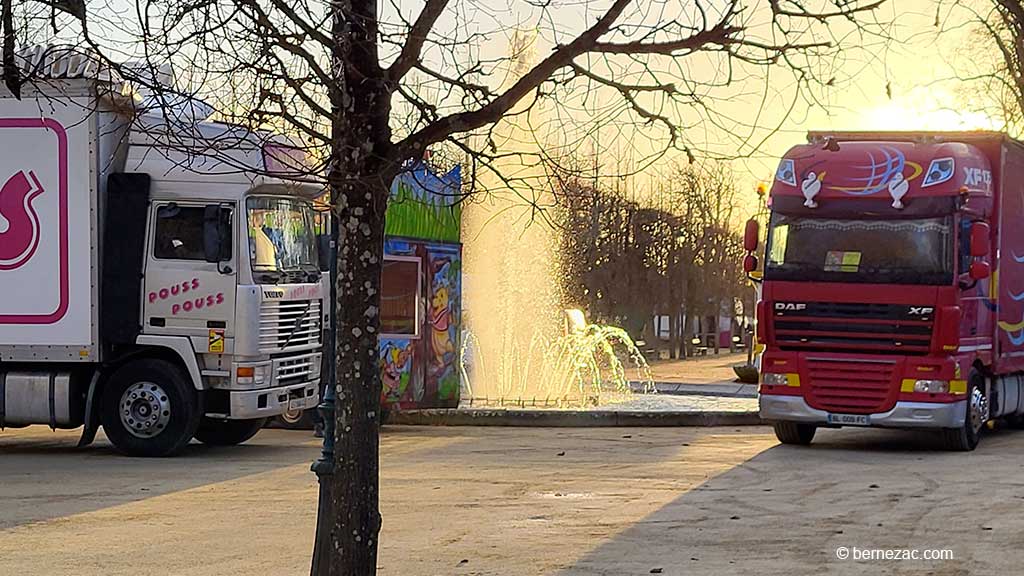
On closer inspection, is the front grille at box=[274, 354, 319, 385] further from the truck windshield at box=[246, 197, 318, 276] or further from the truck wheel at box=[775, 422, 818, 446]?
the truck wheel at box=[775, 422, 818, 446]

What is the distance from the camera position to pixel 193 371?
17.3 meters

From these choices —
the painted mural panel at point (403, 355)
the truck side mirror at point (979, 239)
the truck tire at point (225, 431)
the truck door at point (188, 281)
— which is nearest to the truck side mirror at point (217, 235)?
the truck door at point (188, 281)

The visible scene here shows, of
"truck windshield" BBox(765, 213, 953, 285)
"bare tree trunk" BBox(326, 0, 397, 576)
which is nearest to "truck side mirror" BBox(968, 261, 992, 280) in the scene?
"truck windshield" BBox(765, 213, 953, 285)

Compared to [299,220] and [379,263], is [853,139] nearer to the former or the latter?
[299,220]

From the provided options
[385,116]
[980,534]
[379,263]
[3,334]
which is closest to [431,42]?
[385,116]

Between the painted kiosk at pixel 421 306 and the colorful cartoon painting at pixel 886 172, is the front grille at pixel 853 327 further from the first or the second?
the painted kiosk at pixel 421 306

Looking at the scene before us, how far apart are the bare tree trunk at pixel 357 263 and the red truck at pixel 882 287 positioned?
36.7ft

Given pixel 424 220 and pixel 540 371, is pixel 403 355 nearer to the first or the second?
pixel 424 220

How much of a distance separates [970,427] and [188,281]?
931cm

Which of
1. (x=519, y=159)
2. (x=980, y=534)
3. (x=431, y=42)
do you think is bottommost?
(x=980, y=534)

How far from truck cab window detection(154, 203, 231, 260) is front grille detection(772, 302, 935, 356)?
6.74 metres

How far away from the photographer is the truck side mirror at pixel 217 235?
56.6 ft

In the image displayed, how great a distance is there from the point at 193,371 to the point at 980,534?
362 inches

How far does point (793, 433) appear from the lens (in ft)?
63.3
